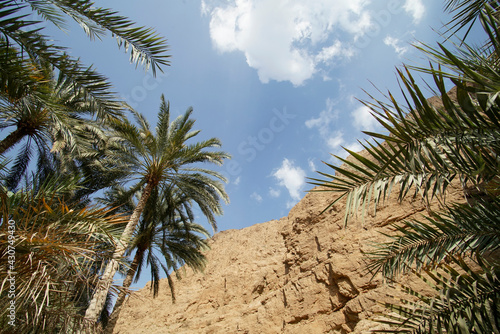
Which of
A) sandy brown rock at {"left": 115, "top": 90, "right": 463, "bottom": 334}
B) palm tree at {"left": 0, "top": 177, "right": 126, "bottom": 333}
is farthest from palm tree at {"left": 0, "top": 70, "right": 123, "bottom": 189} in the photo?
sandy brown rock at {"left": 115, "top": 90, "right": 463, "bottom": 334}

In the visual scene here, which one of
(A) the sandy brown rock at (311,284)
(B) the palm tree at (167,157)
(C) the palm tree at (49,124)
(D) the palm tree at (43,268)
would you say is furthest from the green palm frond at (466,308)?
(B) the palm tree at (167,157)

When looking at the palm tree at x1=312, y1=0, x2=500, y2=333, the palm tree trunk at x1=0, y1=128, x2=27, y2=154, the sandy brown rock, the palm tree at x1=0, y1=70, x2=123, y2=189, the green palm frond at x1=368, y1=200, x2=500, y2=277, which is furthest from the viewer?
the sandy brown rock

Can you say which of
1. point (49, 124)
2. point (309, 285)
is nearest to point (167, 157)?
point (49, 124)

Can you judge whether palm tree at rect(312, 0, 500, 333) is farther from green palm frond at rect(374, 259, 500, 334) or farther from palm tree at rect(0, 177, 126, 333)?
palm tree at rect(0, 177, 126, 333)

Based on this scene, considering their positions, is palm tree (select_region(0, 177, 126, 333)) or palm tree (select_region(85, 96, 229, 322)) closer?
palm tree (select_region(0, 177, 126, 333))

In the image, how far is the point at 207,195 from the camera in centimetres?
1130

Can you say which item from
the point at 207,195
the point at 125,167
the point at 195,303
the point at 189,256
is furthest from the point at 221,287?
the point at 125,167

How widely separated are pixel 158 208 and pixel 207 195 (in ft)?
9.10

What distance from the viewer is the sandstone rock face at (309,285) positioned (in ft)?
28.9

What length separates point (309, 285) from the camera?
10656 millimetres

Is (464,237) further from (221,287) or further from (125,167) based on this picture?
(221,287)

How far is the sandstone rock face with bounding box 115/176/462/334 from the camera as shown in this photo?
28.9 feet

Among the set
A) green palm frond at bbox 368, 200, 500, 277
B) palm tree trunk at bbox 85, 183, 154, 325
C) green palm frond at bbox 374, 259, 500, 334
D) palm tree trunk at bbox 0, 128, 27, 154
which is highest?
palm tree trunk at bbox 0, 128, 27, 154

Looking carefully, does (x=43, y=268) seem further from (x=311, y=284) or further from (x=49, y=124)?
(x=311, y=284)
